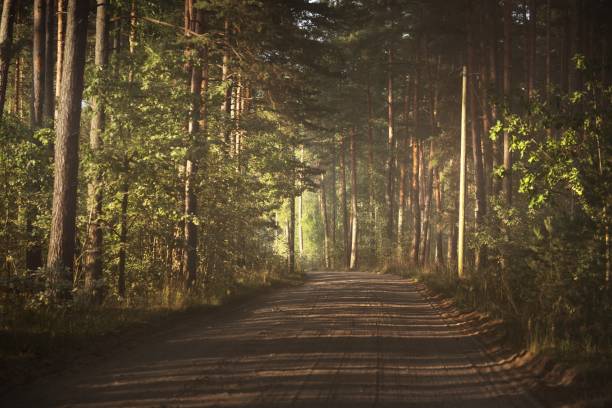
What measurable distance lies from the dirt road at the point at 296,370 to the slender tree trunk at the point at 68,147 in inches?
125

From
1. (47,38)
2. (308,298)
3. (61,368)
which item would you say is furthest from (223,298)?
(47,38)

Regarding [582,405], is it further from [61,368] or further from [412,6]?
[412,6]

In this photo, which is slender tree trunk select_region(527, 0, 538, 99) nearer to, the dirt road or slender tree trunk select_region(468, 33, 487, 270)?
slender tree trunk select_region(468, 33, 487, 270)

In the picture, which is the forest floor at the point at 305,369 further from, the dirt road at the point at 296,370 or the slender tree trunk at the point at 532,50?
the slender tree trunk at the point at 532,50

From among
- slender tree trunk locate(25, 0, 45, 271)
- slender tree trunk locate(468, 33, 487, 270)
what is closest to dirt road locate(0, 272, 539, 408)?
slender tree trunk locate(25, 0, 45, 271)

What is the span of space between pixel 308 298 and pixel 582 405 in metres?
12.7

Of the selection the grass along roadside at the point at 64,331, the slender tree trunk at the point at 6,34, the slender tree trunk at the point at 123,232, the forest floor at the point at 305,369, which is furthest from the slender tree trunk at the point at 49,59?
the forest floor at the point at 305,369

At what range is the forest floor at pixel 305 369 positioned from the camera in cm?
683

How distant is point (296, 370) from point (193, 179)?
31.0 ft

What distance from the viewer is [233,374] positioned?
26.0 ft

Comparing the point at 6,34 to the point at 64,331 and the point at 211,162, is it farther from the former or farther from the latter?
the point at 64,331

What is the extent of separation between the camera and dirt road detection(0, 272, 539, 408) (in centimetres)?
679

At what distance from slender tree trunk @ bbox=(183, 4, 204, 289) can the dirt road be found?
4.20 m

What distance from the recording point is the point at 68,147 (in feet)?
41.9
